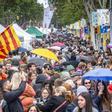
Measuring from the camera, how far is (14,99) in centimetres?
1123

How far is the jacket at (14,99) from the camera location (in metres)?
11.2

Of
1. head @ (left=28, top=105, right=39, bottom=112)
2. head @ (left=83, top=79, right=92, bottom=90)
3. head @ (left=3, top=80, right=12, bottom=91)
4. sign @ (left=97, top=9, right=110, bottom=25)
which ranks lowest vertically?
sign @ (left=97, top=9, right=110, bottom=25)

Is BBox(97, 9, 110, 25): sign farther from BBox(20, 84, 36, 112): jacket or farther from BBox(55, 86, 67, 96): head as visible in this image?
BBox(55, 86, 67, 96): head

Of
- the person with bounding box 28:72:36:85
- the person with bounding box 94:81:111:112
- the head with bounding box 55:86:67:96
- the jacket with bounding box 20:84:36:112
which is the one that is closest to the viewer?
the head with bounding box 55:86:67:96

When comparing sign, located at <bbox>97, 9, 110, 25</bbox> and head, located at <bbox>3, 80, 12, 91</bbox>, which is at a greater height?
head, located at <bbox>3, 80, 12, 91</bbox>

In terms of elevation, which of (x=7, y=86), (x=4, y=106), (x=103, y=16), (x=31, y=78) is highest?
(x=7, y=86)

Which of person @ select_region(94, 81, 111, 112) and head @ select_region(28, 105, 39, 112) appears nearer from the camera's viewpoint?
head @ select_region(28, 105, 39, 112)

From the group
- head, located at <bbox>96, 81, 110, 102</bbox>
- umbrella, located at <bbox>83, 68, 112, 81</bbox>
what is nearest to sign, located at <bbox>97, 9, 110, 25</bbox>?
umbrella, located at <bbox>83, 68, 112, 81</bbox>

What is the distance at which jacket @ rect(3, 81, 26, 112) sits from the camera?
36.6 feet

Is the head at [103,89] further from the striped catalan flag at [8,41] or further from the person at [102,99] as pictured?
the striped catalan flag at [8,41]

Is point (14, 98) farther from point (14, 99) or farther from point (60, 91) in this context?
point (60, 91)

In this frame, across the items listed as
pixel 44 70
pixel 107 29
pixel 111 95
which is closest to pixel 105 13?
pixel 107 29

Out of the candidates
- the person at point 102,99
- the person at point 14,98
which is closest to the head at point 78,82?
the person at point 102,99

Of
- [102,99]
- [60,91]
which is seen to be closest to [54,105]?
[60,91]
